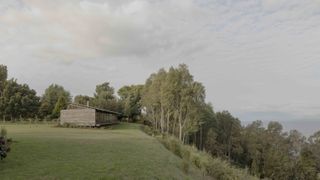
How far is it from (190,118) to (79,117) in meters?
19.2

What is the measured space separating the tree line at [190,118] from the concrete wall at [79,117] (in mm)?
11713

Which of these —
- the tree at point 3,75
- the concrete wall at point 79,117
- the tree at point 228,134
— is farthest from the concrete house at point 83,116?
the tree at point 228,134

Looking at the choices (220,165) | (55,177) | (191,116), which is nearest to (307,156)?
(191,116)

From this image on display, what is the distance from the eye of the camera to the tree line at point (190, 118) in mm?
61219

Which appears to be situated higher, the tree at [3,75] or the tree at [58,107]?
the tree at [3,75]

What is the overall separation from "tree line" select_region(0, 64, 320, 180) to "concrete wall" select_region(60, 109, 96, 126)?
11713 mm

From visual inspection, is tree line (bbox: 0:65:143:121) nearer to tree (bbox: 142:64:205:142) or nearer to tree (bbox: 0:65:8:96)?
tree (bbox: 0:65:8:96)

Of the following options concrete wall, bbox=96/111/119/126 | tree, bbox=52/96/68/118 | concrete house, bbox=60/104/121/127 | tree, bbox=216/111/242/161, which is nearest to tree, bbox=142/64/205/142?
concrete wall, bbox=96/111/119/126

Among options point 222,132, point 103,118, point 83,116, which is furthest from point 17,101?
point 222,132

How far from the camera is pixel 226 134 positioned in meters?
94.7

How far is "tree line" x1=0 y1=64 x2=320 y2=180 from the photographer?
201 ft

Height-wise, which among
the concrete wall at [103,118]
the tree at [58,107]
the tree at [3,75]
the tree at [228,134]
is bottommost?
the tree at [228,134]

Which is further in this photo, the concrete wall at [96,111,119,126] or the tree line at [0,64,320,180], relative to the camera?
the tree line at [0,64,320,180]

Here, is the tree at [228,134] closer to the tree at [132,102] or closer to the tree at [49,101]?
the tree at [132,102]
